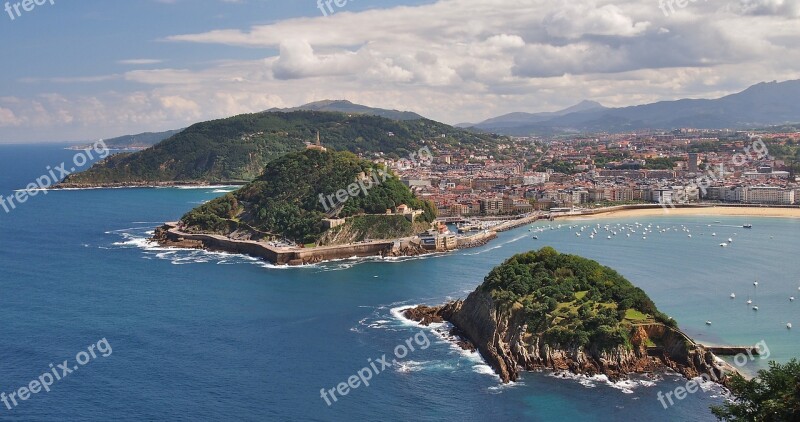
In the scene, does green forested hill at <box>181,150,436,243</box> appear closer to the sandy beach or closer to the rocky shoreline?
the sandy beach

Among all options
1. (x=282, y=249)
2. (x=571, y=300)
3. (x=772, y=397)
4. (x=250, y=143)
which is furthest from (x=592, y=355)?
(x=250, y=143)

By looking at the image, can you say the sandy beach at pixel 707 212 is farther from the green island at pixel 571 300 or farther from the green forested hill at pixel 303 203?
the green island at pixel 571 300

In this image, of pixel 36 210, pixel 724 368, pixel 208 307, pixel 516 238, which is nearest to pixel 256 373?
pixel 208 307

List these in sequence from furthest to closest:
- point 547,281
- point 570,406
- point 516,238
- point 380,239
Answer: point 516,238 < point 380,239 < point 547,281 < point 570,406

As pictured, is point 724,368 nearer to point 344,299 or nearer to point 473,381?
point 473,381

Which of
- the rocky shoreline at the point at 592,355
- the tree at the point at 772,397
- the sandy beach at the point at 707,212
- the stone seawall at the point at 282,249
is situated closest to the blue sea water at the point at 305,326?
the rocky shoreline at the point at 592,355

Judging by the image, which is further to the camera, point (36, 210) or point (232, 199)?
point (36, 210)

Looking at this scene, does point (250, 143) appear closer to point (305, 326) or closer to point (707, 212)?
point (707, 212)

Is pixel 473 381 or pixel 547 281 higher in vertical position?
pixel 547 281
